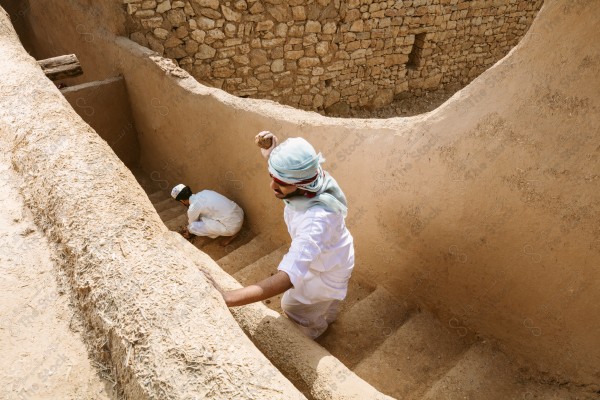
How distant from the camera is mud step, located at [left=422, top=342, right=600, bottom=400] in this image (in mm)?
2490

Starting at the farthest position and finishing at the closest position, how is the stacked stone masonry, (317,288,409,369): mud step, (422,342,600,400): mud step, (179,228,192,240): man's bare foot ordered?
the stacked stone masonry, (179,228,192,240): man's bare foot, (317,288,409,369): mud step, (422,342,600,400): mud step

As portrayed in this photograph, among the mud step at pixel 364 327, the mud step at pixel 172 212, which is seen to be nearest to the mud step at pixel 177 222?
the mud step at pixel 172 212

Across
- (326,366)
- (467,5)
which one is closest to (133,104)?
(326,366)

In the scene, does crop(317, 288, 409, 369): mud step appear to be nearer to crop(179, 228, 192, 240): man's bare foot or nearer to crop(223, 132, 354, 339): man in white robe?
crop(223, 132, 354, 339): man in white robe

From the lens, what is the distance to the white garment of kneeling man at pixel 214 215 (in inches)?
171

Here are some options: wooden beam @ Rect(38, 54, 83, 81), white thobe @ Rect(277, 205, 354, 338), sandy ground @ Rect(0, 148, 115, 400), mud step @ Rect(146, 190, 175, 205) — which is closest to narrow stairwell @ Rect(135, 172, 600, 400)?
white thobe @ Rect(277, 205, 354, 338)

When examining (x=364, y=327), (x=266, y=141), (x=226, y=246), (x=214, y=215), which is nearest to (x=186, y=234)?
(x=226, y=246)

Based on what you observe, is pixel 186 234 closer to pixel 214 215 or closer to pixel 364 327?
pixel 214 215

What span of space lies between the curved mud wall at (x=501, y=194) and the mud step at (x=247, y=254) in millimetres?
1175

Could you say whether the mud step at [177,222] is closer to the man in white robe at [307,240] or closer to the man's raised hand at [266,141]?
the man's raised hand at [266,141]

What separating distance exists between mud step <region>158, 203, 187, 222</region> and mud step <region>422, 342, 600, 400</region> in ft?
11.6

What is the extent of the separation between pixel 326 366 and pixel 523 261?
129 centimetres

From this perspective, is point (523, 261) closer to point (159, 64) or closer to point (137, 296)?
point (137, 296)

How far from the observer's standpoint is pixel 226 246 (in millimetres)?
4633
